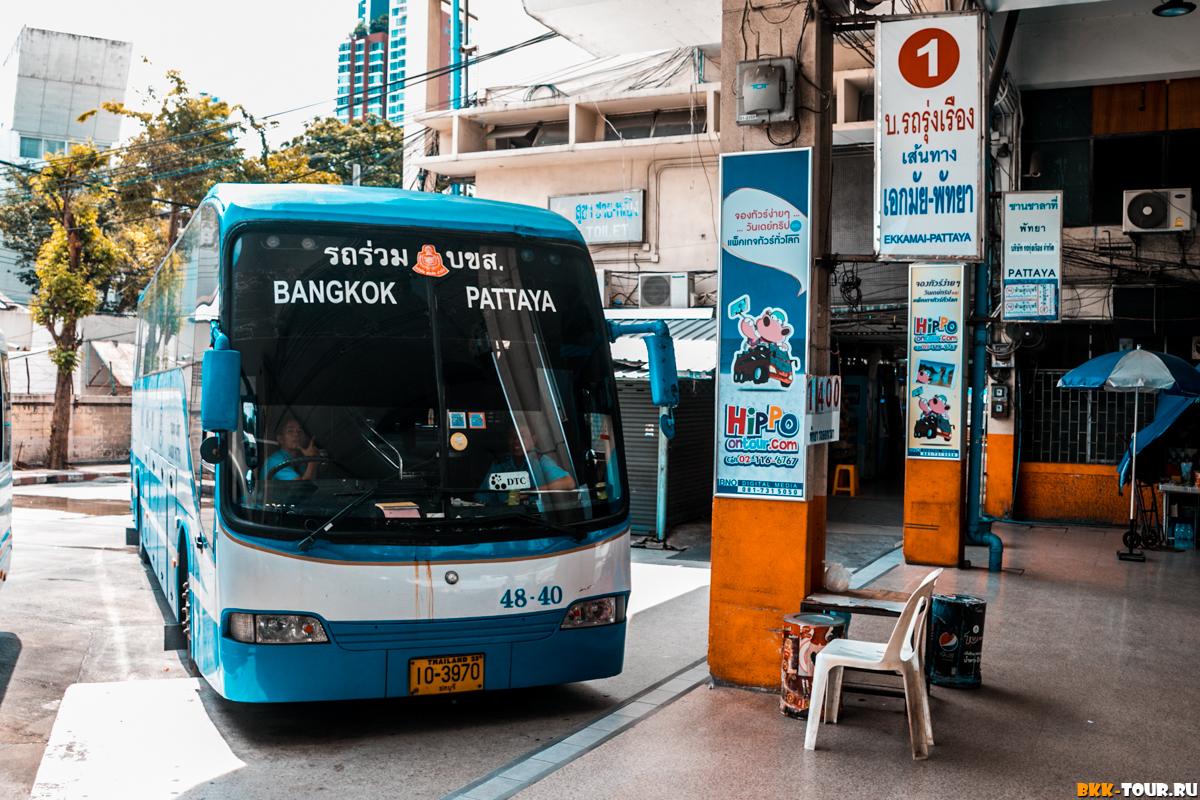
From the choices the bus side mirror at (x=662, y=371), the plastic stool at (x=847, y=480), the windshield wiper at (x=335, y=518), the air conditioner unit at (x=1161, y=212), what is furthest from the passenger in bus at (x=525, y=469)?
the plastic stool at (x=847, y=480)

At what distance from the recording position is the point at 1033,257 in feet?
43.9

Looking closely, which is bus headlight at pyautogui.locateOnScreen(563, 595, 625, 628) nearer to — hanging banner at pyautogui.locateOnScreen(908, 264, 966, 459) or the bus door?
the bus door

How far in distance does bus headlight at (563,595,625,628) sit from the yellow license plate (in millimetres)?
596

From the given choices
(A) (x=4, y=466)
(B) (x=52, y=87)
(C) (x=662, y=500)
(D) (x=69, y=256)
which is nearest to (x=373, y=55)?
(B) (x=52, y=87)

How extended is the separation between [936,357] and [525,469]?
7.85 meters

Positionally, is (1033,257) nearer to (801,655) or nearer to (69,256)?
(801,655)

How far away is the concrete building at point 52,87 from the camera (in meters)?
51.0

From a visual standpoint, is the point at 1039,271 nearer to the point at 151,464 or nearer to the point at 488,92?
the point at 151,464

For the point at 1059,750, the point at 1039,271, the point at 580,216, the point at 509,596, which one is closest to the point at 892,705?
the point at 1059,750

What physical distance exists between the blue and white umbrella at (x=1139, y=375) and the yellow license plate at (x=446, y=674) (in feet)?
33.0

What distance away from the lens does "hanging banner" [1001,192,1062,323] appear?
523 inches

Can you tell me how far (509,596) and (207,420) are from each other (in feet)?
6.23

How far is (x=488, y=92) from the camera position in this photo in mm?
22766

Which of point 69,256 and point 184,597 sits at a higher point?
point 69,256
